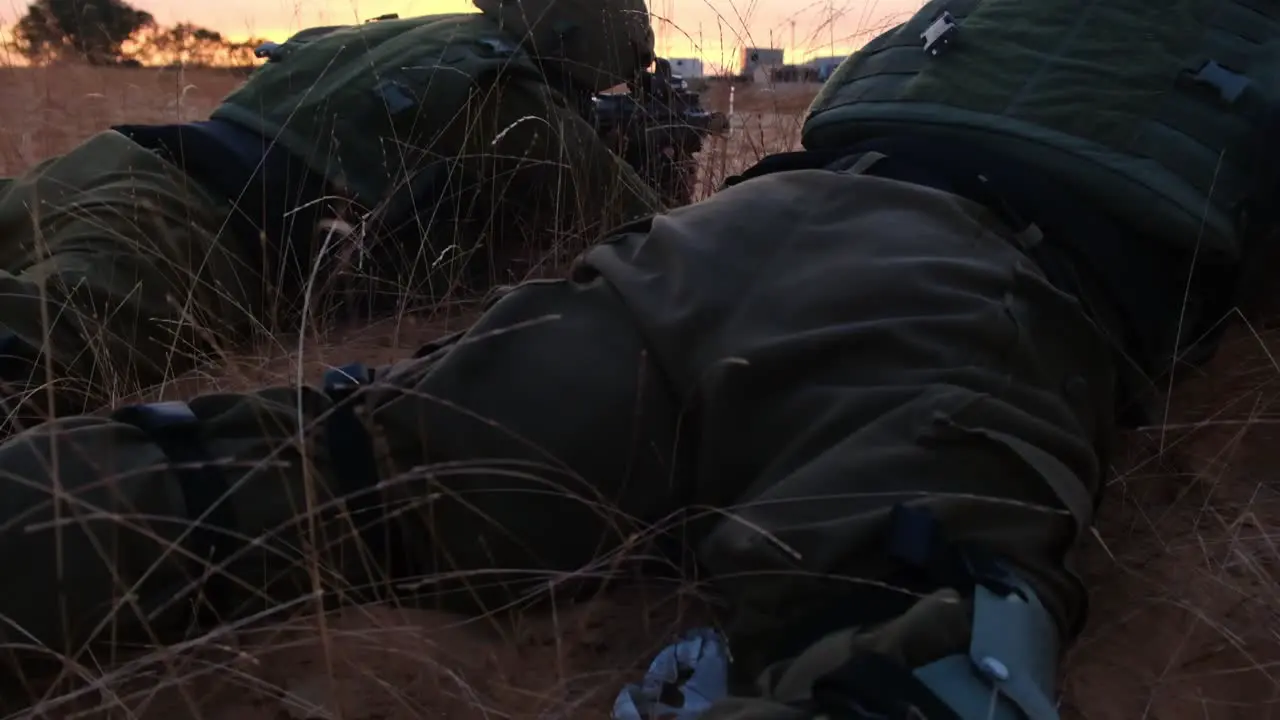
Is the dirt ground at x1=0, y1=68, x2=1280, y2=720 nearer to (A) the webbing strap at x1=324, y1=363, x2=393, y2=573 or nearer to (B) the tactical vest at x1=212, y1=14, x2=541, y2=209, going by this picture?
(A) the webbing strap at x1=324, y1=363, x2=393, y2=573

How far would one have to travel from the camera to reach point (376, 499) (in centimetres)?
134

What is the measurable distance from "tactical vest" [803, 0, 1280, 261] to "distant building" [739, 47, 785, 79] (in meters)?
1.59

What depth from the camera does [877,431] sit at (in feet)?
3.82

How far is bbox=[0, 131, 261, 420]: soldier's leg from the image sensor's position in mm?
1973

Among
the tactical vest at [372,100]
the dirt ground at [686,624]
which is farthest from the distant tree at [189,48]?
the dirt ground at [686,624]

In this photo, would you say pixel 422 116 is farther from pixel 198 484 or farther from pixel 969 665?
pixel 969 665

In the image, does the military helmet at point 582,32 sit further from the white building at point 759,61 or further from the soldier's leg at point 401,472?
the soldier's leg at point 401,472

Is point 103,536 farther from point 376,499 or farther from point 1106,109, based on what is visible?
point 1106,109

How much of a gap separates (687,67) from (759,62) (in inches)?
9.5

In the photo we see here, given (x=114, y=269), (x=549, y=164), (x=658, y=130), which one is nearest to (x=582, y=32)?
(x=658, y=130)

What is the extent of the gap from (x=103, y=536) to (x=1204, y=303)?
4.91 feet

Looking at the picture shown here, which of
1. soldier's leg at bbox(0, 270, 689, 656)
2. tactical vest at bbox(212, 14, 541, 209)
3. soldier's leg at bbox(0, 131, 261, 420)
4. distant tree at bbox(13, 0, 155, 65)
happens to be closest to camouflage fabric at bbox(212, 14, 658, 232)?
tactical vest at bbox(212, 14, 541, 209)

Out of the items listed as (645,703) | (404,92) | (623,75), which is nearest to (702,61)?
(623,75)

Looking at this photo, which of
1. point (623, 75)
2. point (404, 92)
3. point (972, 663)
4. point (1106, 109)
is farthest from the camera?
point (623, 75)
